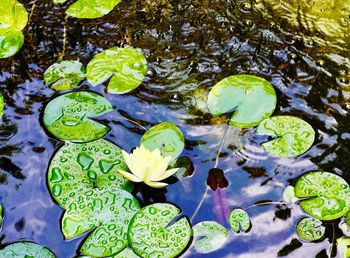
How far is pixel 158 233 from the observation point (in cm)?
168

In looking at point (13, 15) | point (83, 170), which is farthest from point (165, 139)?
point (13, 15)

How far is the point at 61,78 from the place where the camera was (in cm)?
221

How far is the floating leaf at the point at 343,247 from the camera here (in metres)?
1.66

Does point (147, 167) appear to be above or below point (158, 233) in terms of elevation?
above

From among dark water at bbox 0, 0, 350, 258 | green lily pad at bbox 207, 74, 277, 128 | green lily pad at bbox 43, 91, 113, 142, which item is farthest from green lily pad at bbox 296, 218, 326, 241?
green lily pad at bbox 43, 91, 113, 142

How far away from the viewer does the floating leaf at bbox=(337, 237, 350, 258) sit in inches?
65.3

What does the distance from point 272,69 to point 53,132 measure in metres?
1.02

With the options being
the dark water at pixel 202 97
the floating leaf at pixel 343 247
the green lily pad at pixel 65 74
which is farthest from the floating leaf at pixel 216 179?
the green lily pad at pixel 65 74

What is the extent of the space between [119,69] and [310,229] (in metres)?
1.08

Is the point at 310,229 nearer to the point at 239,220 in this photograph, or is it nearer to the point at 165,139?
the point at 239,220

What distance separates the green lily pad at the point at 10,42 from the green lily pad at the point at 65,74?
0.23m

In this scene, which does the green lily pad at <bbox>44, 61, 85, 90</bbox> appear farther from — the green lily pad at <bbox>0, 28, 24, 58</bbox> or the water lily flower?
the water lily flower

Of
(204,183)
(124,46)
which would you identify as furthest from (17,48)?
(204,183)

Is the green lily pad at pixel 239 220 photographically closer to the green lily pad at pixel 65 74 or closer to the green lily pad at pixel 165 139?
the green lily pad at pixel 165 139
